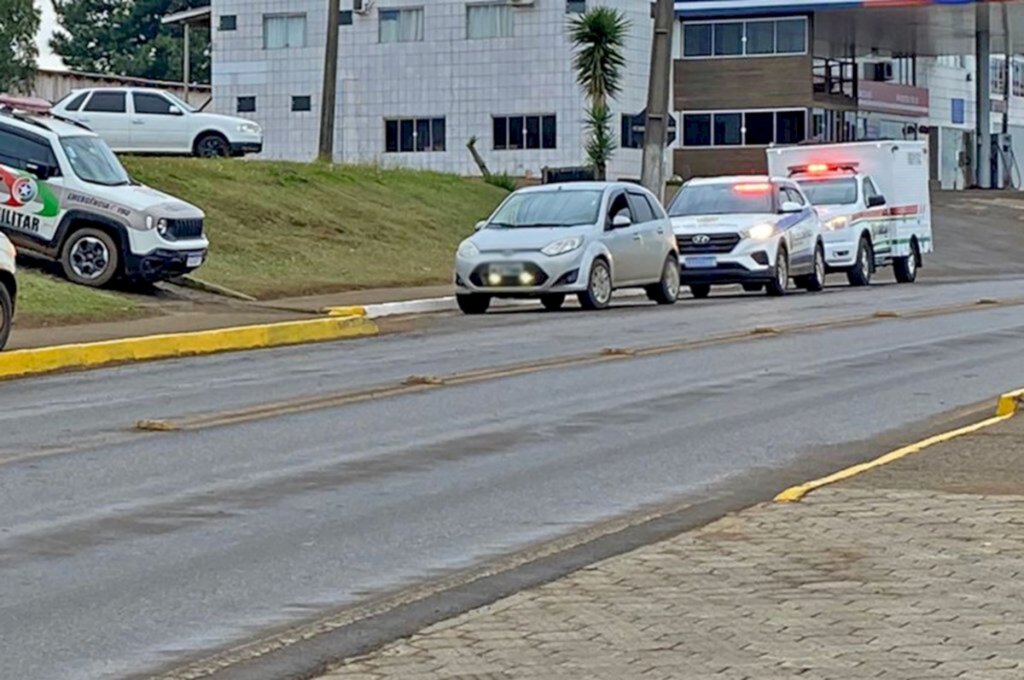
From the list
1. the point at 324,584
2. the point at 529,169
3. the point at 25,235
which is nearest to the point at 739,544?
the point at 324,584

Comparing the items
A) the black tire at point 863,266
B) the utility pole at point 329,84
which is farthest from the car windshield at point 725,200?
the utility pole at point 329,84

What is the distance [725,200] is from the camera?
32.3 m

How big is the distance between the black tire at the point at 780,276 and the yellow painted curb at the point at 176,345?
8.70 metres

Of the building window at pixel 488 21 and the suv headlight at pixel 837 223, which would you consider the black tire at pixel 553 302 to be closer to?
the suv headlight at pixel 837 223

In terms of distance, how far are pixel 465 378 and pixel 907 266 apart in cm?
2146

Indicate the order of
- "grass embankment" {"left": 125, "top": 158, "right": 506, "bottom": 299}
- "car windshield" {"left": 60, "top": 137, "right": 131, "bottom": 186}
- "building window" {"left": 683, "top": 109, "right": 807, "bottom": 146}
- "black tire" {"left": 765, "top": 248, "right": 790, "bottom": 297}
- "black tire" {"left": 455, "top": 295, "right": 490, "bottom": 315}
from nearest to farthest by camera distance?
"car windshield" {"left": 60, "top": 137, "right": 131, "bottom": 186} < "black tire" {"left": 455, "top": 295, "right": 490, "bottom": 315} < "black tire" {"left": 765, "top": 248, "right": 790, "bottom": 297} < "grass embankment" {"left": 125, "top": 158, "right": 506, "bottom": 299} < "building window" {"left": 683, "top": 109, "right": 807, "bottom": 146}

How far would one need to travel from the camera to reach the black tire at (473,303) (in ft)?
89.8

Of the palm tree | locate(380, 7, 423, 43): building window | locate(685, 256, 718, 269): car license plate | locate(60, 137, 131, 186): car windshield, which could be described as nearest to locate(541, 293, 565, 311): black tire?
locate(685, 256, 718, 269): car license plate

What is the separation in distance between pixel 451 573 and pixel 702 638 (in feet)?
6.58

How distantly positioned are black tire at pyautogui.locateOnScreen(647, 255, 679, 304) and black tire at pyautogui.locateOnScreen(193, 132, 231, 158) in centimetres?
1468

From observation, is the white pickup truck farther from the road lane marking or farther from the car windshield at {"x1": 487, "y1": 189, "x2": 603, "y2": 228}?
the road lane marking

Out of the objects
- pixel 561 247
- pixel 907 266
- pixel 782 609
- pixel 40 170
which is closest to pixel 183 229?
pixel 40 170

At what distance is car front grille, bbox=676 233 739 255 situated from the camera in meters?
31.0

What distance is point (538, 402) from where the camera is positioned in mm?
16203
